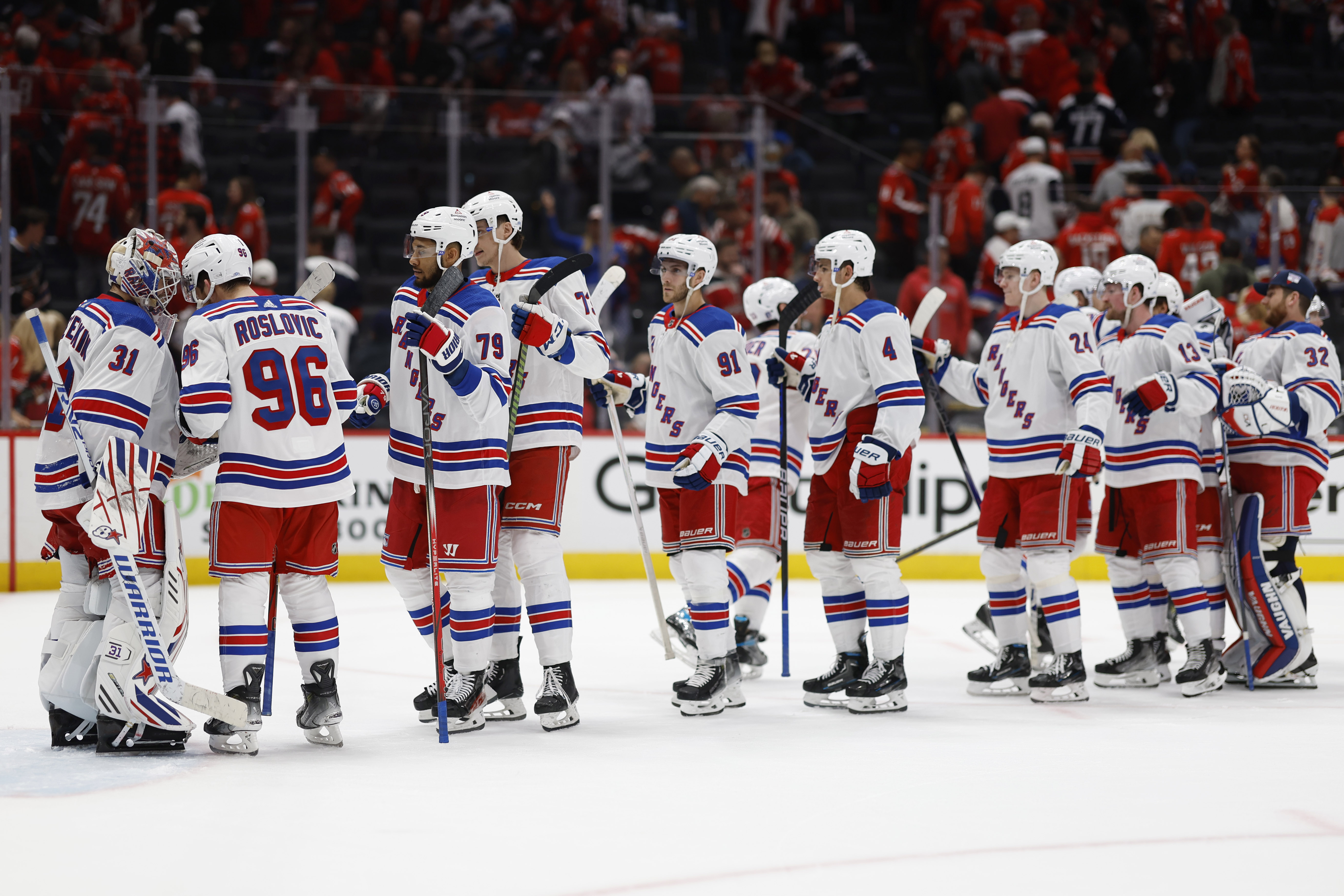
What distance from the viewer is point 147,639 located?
411cm

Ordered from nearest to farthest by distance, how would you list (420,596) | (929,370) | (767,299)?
1. (420,596)
2. (929,370)
3. (767,299)

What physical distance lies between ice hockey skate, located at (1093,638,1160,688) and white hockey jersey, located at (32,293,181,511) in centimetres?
358

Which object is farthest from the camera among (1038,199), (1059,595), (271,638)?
(1038,199)

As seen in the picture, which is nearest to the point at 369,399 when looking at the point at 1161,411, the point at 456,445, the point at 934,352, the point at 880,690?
the point at 456,445

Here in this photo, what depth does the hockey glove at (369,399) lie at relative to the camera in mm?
4715

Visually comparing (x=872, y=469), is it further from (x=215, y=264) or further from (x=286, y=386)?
(x=215, y=264)

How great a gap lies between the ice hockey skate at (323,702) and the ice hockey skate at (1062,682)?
2.49 metres

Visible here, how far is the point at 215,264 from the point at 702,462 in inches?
63.1

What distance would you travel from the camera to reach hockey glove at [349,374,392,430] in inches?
186

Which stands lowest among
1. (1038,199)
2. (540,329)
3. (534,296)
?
(540,329)

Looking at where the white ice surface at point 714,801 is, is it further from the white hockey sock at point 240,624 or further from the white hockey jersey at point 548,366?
the white hockey jersey at point 548,366

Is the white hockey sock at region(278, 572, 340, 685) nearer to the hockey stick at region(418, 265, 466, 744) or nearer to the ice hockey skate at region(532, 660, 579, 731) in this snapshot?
the hockey stick at region(418, 265, 466, 744)

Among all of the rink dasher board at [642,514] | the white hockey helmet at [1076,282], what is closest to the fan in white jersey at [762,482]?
the white hockey helmet at [1076,282]

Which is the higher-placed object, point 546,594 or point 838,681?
point 546,594
